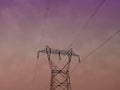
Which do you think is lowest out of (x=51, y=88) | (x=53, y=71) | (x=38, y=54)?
(x=51, y=88)

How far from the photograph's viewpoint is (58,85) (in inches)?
1547

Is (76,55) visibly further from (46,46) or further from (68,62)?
(46,46)

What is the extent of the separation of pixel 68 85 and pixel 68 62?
374 centimetres

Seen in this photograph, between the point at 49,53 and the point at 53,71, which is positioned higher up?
the point at 49,53

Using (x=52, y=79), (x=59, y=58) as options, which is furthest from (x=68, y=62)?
(x=52, y=79)

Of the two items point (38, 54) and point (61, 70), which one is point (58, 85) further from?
point (38, 54)

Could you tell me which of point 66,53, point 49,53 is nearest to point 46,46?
point 49,53

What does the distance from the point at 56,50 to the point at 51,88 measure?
6.31 meters

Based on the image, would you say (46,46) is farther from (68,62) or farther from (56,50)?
(68,62)

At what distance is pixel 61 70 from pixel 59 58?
2751mm

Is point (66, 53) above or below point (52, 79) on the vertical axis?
above

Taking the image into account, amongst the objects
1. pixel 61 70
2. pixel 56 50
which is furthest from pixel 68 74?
pixel 56 50

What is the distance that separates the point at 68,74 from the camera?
39281 millimetres

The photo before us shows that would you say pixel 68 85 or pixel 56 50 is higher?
pixel 56 50
